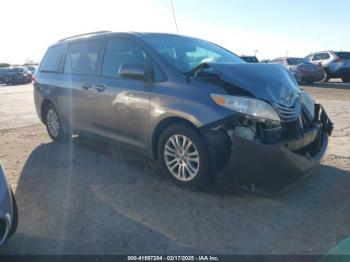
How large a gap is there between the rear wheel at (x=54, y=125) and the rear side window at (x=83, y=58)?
85 cm

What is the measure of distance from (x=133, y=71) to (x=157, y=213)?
1618mm

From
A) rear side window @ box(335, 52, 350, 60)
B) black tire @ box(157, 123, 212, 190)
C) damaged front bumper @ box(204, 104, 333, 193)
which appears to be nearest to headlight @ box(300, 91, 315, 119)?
damaged front bumper @ box(204, 104, 333, 193)

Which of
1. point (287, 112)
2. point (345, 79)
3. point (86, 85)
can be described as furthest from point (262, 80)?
point (345, 79)

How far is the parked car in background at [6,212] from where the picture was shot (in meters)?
2.47

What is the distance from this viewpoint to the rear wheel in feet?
19.7

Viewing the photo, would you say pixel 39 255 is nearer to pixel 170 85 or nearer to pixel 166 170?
pixel 166 170

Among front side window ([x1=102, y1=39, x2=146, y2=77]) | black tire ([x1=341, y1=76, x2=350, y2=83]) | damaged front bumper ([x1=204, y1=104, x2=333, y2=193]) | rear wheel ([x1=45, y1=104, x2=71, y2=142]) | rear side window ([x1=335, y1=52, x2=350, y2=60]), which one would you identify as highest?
front side window ([x1=102, y1=39, x2=146, y2=77])

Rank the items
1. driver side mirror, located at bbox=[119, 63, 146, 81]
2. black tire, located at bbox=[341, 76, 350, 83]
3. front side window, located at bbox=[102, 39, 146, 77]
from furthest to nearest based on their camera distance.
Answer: black tire, located at bbox=[341, 76, 350, 83] < front side window, located at bbox=[102, 39, 146, 77] < driver side mirror, located at bbox=[119, 63, 146, 81]

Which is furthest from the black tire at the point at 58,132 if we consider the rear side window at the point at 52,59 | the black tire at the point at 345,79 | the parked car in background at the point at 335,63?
the black tire at the point at 345,79

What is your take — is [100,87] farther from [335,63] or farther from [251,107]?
[335,63]

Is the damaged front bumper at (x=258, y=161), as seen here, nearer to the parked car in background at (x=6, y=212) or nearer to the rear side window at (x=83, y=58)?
the parked car in background at (x=6, y=212)

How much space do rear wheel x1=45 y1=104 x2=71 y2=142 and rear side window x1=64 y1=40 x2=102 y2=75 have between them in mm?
852

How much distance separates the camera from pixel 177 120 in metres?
3.83

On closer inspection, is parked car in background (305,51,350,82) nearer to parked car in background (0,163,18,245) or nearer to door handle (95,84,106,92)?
door handle (95,84,106,92)
